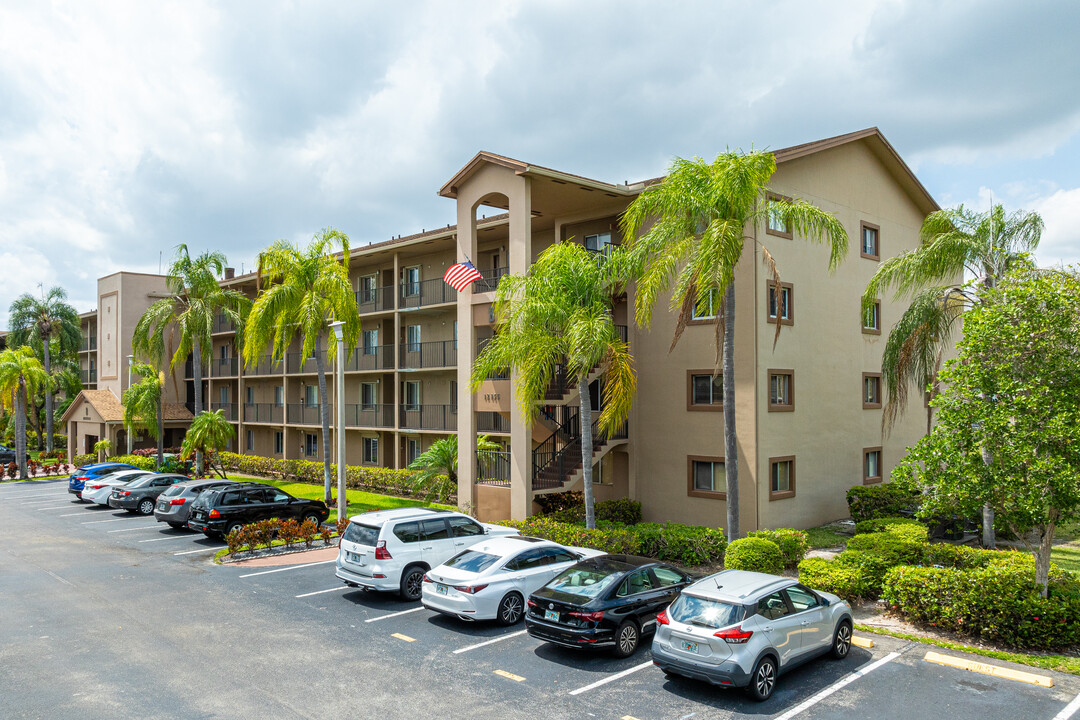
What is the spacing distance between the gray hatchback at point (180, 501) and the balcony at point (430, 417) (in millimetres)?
9540

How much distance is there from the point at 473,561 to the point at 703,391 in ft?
36.1

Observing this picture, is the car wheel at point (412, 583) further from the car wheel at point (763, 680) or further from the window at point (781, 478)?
the window at point (781, 478)

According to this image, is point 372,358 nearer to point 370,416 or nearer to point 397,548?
point 370,416

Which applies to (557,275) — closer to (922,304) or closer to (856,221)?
(922,304)

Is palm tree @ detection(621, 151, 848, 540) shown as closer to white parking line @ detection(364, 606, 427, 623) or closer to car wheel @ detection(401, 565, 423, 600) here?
car wheel @ detection(401, 565, 423, 600)

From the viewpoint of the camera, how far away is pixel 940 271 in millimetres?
19516

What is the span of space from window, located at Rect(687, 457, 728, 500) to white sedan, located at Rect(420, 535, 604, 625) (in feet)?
27.8

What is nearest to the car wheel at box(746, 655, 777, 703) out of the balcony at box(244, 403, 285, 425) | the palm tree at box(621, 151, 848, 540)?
the palm tree at box(621, 151, 848, 540)

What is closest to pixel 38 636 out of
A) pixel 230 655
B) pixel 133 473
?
pixel 230 655

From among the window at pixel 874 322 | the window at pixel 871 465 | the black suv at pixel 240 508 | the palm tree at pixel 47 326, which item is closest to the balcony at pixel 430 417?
the black suv at pixel 240 508

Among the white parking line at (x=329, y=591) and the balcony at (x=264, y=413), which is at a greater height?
the balcony at (x=264, y=413)

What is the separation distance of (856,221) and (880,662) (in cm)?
1890

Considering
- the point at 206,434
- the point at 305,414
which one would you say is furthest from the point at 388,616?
the point at 305,414

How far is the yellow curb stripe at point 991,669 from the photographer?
35.0 feet
